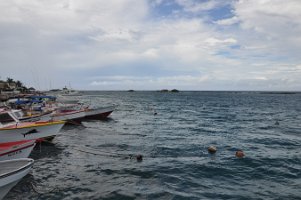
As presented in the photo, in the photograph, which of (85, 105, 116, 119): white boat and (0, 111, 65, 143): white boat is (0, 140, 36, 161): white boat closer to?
(0, 111, 65, 143): white boat

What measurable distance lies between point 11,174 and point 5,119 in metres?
11.3

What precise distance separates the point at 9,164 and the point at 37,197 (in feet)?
5.91

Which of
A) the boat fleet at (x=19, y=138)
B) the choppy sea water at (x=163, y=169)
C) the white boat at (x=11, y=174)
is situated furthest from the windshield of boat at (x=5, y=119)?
the white boat at (x=11, y=174)

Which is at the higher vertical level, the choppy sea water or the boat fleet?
the boat fleet

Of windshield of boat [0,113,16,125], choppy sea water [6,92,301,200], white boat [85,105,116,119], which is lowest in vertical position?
choppy sea water [6,92,301,200]

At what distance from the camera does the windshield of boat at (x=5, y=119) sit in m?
19.5

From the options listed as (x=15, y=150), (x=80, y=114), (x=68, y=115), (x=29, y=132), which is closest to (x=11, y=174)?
(x=15, y=150)

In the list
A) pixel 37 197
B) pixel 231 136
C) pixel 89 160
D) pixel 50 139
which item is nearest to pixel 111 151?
pixel 89 160

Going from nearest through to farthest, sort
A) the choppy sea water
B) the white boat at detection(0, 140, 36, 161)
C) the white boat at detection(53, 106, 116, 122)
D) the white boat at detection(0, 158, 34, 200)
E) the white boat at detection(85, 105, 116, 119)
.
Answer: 1. the white boat at detection(0, 158, 34, 200)
2. the choppy sea water
3. the white boat at detection(0, 140, 36, 161)
4. the white boat at detection(53, 106, 116, 122)
5. the white boat at detection(85, 105, 116, 119)

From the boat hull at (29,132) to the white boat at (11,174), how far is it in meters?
7.22

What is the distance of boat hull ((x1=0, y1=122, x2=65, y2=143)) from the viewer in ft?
58.4

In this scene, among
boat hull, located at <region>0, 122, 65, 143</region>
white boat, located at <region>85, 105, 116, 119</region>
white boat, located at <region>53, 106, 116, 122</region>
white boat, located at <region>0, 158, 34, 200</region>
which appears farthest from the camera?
white boat, located at <region>85, 105, 116, 119</region>

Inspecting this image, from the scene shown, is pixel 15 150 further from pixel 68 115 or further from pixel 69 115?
pixel 69 115

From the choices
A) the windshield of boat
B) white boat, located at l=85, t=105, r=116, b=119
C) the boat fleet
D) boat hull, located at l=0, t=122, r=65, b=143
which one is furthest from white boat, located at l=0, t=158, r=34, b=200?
white boat, located at l=85, t=105, r=116, b=119
